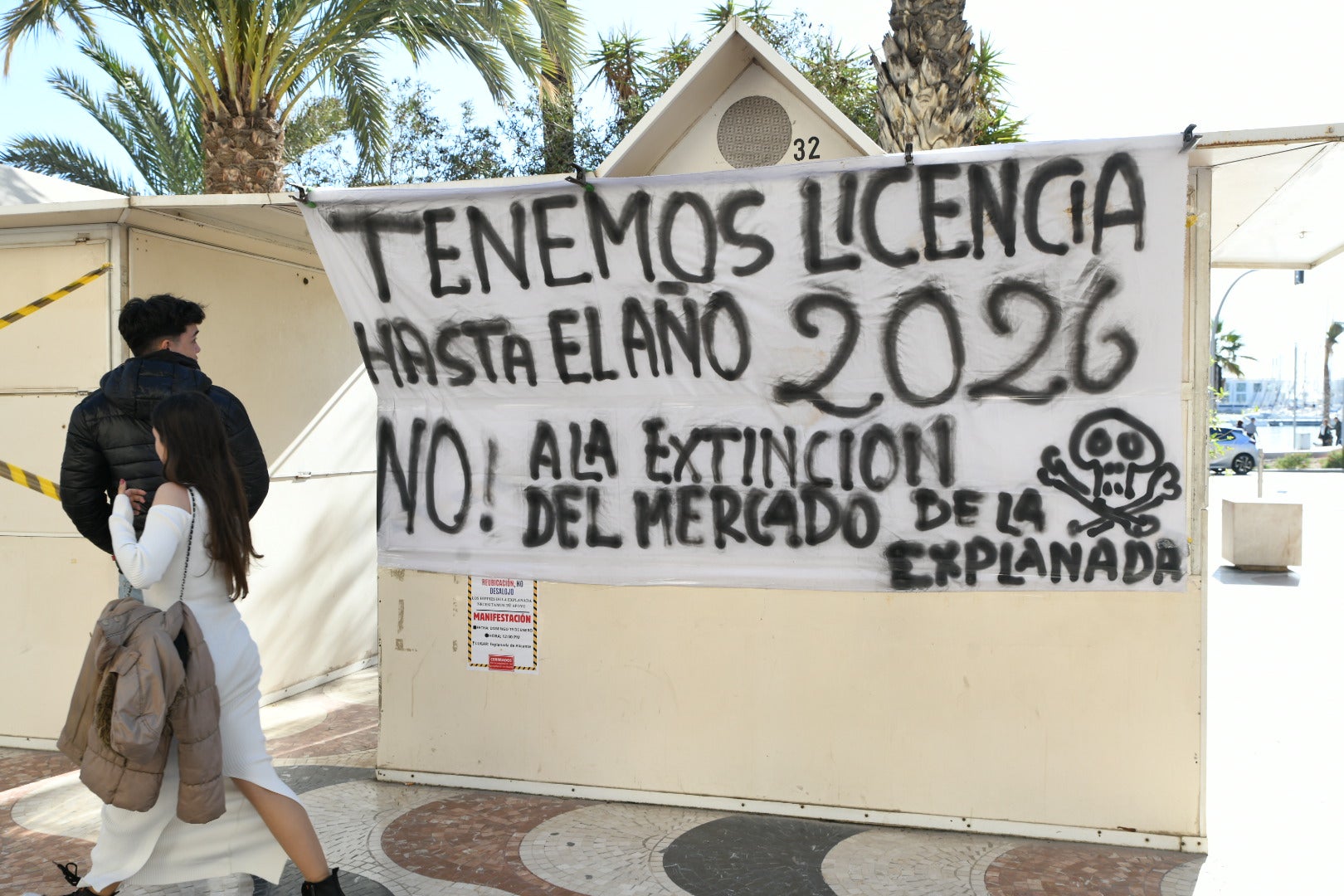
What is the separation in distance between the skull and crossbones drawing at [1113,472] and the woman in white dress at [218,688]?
9.61 feet

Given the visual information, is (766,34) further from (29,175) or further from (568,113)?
(29,175)

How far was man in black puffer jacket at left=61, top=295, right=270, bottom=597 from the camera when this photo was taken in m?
3.60

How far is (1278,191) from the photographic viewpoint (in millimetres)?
4391

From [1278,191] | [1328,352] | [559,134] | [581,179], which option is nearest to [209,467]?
[581,179]

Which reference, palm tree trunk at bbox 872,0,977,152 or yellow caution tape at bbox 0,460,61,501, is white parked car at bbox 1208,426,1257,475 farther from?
yellow caution tape at bbox 0,460,61,501

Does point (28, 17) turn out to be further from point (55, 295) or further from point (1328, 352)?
point (1328, 352)

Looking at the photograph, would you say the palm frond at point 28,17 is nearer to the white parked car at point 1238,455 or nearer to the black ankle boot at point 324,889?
the black ankle boot at point 324,889

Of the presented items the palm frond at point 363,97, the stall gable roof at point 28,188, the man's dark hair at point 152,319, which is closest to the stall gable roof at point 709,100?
the man's dark hair at point 152,319

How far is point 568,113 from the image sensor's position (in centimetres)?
1914

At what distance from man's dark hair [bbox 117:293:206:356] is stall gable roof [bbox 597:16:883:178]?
1.78 meters

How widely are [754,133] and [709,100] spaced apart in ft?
0.79

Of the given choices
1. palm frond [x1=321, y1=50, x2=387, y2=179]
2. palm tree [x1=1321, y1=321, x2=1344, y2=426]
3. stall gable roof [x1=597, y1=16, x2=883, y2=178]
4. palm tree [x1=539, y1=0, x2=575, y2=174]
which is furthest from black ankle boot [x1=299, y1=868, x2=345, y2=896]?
palm tree [x1=1321, y1=321, x2=1344, y2=426]

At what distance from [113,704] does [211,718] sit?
27 centimetres

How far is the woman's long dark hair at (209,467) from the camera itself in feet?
10.5
